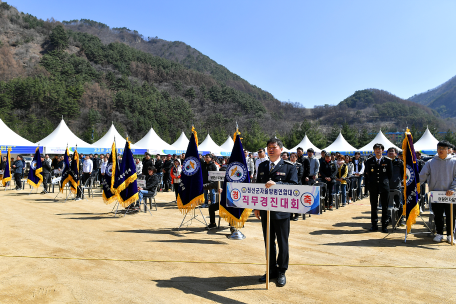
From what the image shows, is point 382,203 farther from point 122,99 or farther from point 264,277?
point 122,99

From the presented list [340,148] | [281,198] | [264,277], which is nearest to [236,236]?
[264,277]

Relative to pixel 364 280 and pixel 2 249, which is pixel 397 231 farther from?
pixel 2 249

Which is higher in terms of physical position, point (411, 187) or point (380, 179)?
point (380, 179)

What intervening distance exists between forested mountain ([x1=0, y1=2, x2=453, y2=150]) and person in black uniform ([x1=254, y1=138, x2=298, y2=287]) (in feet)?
145

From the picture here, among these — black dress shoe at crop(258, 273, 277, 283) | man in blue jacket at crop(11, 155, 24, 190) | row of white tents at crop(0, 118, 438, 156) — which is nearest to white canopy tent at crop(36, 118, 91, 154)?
row of white tents at crop(0, 118, 438, 156)

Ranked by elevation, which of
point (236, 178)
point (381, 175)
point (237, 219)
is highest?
point (381, 175)

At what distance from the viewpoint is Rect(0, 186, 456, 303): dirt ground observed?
13.1 feet

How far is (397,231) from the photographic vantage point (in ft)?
25.3

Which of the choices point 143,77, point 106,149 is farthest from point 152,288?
point 143,77

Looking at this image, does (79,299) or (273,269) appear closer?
(79,299)

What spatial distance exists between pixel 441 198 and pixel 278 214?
166 inches

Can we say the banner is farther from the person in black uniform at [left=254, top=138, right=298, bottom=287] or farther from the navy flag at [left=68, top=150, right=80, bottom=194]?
the navy flag at [left=68, top=150, right=80, bottom=194]

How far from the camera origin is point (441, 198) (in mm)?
6340

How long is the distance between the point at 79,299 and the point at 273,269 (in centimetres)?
257
